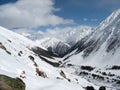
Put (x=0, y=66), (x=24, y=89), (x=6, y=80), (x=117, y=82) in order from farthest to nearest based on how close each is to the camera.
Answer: (x=117, y=82) < (x=0, y=66) < (x=24, y=89) < (x=6, y=80)

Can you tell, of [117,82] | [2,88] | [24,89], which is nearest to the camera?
Answer: [2,88]

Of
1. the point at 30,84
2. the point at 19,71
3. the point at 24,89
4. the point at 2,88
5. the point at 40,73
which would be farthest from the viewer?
the point at 40,73

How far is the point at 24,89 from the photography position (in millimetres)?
29812

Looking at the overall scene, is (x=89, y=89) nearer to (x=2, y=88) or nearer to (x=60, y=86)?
(x=60, y=86)

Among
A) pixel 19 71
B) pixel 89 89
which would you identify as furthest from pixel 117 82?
pixel 19 71

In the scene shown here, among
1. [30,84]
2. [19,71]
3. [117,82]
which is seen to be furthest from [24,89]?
[117,82]

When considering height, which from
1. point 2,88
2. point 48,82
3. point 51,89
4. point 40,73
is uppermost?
point 40,73

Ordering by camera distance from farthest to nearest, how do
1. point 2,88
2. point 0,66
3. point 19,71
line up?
point 19,71 → point 0,66 → point 2,88

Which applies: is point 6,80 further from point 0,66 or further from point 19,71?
point 19,71

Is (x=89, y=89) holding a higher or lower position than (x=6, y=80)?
higher

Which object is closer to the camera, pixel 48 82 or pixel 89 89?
pixel 48 82

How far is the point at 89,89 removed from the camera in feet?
205

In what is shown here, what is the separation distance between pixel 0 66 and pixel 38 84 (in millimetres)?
6424

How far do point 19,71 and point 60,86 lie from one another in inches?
297
